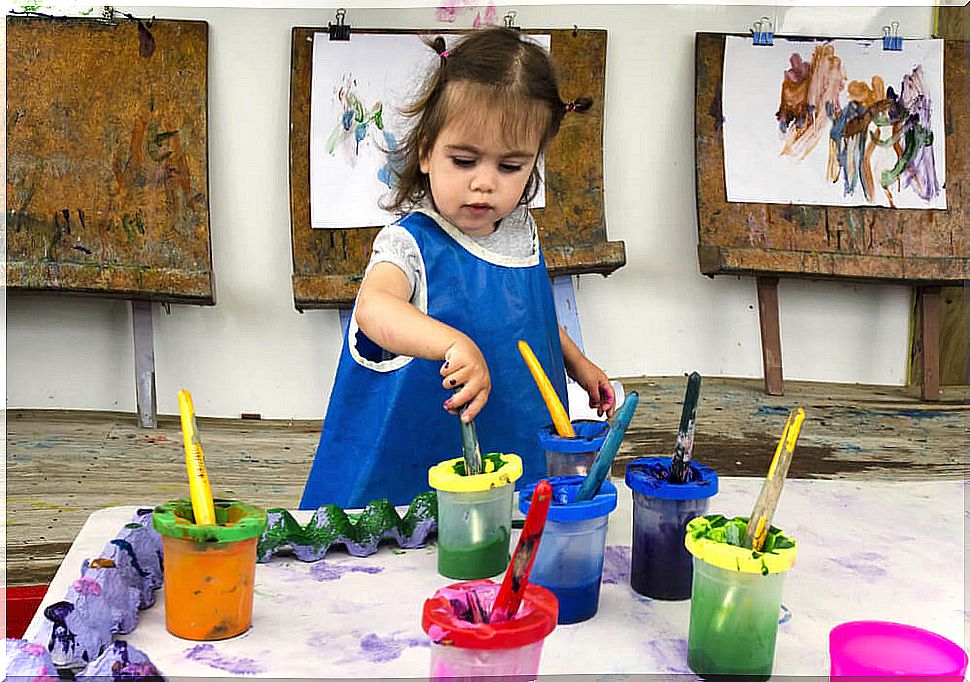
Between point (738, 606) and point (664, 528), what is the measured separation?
0.14m

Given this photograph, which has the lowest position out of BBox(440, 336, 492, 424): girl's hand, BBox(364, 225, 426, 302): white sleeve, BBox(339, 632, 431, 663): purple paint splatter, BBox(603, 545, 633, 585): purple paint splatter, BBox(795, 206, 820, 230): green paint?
BBox(339, 632, 431, 663): purple paint splatter

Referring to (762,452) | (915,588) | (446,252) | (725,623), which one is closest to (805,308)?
(762,452)

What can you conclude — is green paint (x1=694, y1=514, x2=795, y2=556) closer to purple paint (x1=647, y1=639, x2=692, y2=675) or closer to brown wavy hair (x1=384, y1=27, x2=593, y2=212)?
purple paint (x1=647, y1=639, x2=692, y2=675)

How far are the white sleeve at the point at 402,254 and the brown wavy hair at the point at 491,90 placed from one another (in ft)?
0.34

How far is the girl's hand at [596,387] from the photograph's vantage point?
1.24 m

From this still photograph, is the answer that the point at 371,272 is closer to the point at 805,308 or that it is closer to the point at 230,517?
the point at 230,517

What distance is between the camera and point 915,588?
Result: 33.5 inches

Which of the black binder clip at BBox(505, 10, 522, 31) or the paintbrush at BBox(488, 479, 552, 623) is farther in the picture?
the black binder clip at BBox(505, 10, 522, 31)

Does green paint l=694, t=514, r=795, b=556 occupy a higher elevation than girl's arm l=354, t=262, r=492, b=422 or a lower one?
lower

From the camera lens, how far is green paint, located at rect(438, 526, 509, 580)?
0.83 metres

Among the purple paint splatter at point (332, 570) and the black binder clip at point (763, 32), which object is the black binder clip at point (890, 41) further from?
the purple paint splatter at point (332, 570)

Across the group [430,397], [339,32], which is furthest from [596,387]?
[339,32]

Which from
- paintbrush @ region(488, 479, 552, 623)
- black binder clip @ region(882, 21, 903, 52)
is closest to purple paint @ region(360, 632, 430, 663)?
paintbrush @ region(488, 479, 552, 623)

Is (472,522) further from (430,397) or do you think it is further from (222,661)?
(430,397)
